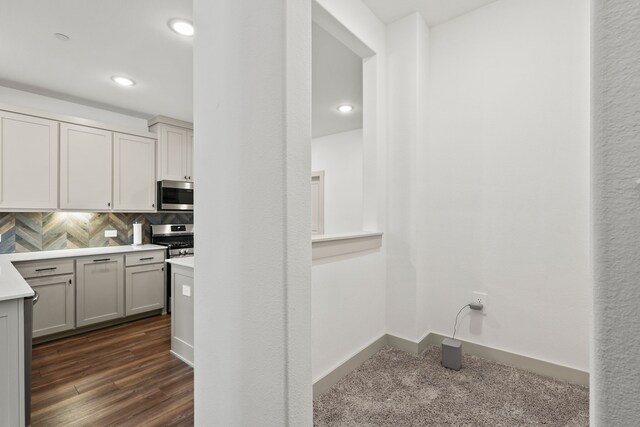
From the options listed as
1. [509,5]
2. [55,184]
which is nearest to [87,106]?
[55,184]

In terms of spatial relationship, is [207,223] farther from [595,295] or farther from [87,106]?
[87,106]

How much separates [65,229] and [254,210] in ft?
12.1

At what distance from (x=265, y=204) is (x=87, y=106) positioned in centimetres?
398

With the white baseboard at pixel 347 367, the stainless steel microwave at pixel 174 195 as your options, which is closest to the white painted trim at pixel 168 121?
the stainless steel microwave at pixel 174 195

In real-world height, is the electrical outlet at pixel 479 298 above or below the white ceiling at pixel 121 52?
below

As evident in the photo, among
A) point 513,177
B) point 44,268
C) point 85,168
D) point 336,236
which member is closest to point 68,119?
point 85,168

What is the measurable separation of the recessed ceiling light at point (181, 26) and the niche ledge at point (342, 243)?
6.08 ft

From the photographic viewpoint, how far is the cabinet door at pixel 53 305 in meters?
2.90

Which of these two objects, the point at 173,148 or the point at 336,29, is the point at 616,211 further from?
the point at 173,148

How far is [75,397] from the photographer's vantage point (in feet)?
6.63

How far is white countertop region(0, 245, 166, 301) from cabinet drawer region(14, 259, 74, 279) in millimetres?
52

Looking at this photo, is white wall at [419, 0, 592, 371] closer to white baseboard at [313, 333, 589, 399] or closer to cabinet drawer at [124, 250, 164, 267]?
white baseboard at [313, 333, 589, 399]

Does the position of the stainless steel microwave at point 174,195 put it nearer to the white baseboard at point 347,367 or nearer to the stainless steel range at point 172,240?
the stainless steel range at point 172,240

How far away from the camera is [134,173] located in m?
3.84
